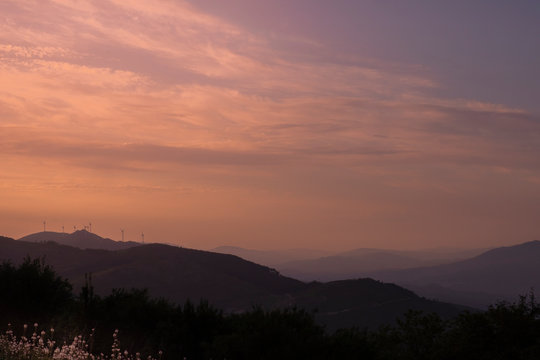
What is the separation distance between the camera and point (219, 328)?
46594 mm

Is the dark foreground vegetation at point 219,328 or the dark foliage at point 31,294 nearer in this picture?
the dark foreground vegetation at point 219,328

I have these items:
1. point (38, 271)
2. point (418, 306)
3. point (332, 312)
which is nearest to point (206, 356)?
point (38, 271)

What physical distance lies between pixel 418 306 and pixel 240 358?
16902 centimetres

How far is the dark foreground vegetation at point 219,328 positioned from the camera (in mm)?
37469

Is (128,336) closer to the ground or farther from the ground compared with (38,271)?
closer to the ground

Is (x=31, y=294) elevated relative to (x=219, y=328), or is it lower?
elevated

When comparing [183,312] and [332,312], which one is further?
[332,312]

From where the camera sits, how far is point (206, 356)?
39344 millimetres

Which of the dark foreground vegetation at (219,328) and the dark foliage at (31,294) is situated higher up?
the dark foliage at (31,294)

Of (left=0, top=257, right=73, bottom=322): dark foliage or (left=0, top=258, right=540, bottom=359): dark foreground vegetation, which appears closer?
(left=0, top=258, right=540, bottom=359): dark foreground vegetation

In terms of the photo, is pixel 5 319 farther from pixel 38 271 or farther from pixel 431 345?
pixel 431 345

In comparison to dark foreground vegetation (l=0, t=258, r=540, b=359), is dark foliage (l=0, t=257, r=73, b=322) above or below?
above

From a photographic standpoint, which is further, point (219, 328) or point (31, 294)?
point (31, 294)

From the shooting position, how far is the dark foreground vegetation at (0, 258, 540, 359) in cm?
3747
